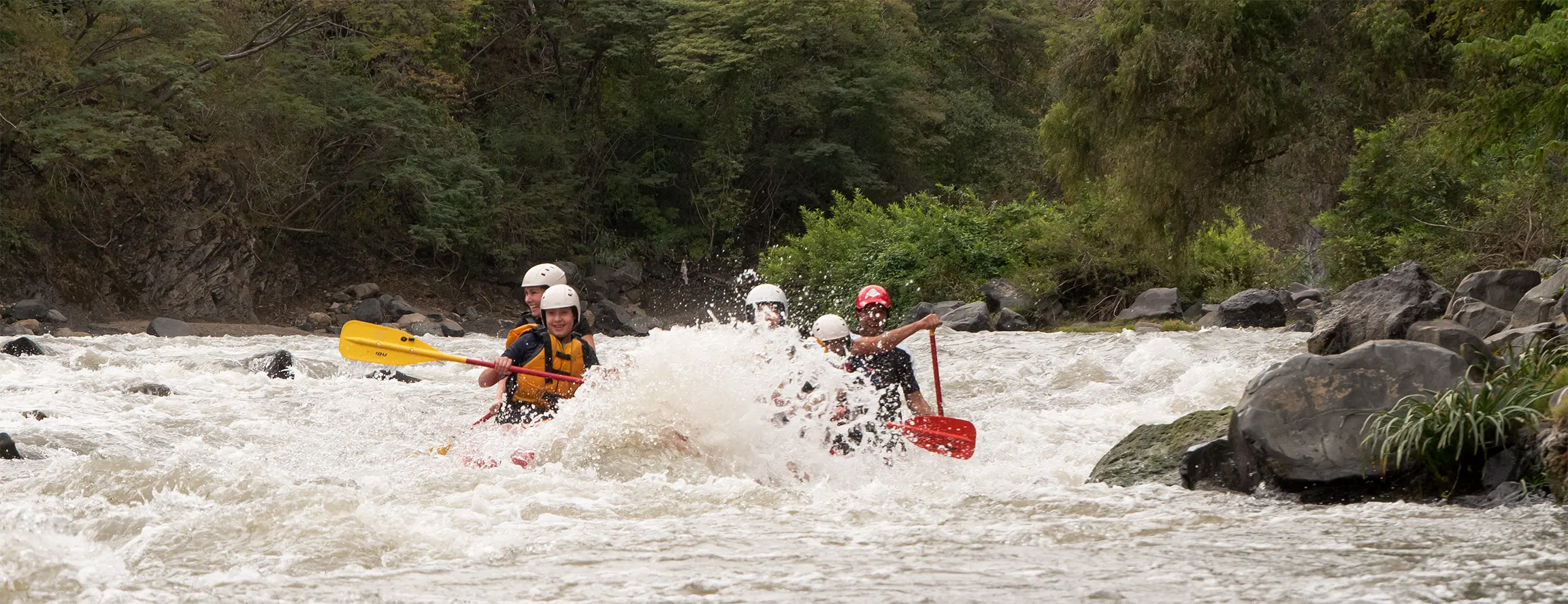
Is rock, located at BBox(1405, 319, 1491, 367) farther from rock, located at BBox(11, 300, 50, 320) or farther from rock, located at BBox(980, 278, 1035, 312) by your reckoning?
rock, located at BBox(11, 300, 50, 320)

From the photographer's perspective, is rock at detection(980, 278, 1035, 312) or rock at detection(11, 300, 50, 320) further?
rock at detection(11, 300, 50, 320)

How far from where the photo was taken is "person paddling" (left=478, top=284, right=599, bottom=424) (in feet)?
24.4

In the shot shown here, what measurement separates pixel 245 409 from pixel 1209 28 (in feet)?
41.6

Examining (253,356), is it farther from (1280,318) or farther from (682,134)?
(682,134)

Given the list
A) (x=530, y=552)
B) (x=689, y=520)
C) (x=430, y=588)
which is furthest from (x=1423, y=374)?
(x=430, y=588)

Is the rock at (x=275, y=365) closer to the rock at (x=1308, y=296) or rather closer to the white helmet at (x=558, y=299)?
the white helmet at (x=558, y=299)

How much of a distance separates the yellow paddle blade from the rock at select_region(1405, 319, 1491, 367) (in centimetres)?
560

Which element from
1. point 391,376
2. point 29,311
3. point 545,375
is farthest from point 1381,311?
point 29,311

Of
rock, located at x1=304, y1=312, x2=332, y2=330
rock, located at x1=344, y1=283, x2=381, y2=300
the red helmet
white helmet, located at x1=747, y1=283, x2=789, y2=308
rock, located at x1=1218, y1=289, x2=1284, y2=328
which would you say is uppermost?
rock, located at x1=344, y1=283, x2=381, y2=300

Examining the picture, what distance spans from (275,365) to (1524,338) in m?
11.1

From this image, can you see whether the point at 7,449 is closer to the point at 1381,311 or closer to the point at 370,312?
the point at 1381,311

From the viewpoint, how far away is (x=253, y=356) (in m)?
14.7

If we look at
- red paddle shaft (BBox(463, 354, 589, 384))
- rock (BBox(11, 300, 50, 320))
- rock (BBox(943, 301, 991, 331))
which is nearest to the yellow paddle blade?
red paddle shaft (BBox(463, 354, 589, 384))

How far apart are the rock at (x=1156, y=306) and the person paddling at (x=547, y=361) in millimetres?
13734
